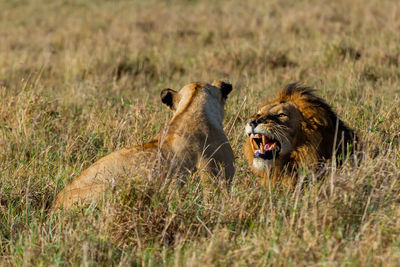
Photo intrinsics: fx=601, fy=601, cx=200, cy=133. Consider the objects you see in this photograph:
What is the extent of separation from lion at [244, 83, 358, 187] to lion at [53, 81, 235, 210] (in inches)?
Answer: 11.2

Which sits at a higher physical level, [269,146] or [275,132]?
[275,132]

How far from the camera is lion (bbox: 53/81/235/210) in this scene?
4047 mm

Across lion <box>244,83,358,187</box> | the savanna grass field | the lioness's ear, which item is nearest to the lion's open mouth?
lion <box>244,83,358,187</box>

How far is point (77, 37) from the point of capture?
13.1 m

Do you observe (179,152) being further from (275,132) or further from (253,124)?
(275,132)

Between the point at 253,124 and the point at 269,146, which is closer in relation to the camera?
the point at 253,124

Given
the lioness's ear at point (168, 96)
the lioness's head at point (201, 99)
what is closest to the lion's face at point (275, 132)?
the lioness's head at point (201, 99)

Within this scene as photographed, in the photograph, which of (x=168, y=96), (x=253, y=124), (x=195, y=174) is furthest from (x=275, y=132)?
(x=168, y=96)

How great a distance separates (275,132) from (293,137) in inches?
7.0

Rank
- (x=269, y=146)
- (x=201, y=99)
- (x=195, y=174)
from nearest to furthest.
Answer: (x=195, y=174) < (x=269, y=146) < (x=201, y=99)

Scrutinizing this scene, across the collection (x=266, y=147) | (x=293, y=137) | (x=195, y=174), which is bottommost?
(x=195, y=174)

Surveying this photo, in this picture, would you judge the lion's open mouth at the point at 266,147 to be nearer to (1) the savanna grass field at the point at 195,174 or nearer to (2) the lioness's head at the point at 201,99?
(1) the savanna grass field at the point at 195,174

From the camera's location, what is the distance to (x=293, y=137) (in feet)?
14.7

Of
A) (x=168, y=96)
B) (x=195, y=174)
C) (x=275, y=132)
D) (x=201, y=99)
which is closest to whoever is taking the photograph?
(x=195, y=174)
